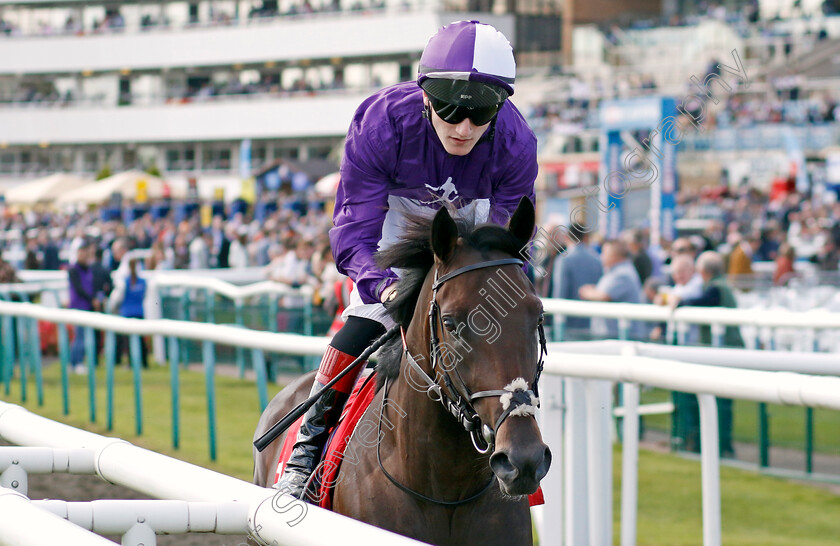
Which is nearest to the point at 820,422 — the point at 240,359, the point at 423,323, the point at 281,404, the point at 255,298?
the point at 281,404

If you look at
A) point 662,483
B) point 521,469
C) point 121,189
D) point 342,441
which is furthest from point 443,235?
point 121,189

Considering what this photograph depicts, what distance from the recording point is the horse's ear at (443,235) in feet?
8.31

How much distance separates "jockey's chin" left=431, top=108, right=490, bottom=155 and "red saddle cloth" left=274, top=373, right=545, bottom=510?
708 millimetres

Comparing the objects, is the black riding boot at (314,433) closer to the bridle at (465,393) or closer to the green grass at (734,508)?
the bridle at (465,393)

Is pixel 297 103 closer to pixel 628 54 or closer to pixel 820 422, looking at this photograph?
pixel 628 54

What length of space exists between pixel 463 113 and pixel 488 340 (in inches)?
30.0

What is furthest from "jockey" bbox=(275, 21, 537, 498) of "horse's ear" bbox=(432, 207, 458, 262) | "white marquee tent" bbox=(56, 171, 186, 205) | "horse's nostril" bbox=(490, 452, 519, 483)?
"white marquee tent" bbox=(56, 171, 186, 205)

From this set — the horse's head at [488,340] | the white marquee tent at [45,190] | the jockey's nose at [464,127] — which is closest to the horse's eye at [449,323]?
the horse's head at [488,340]

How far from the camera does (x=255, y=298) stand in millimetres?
11953

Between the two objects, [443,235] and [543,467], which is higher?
[443,235]

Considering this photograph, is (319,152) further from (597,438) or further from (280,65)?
(597,438)

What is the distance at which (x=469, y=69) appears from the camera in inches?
111

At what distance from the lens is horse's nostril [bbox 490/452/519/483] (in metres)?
2.15

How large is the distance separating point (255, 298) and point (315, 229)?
9199mm
